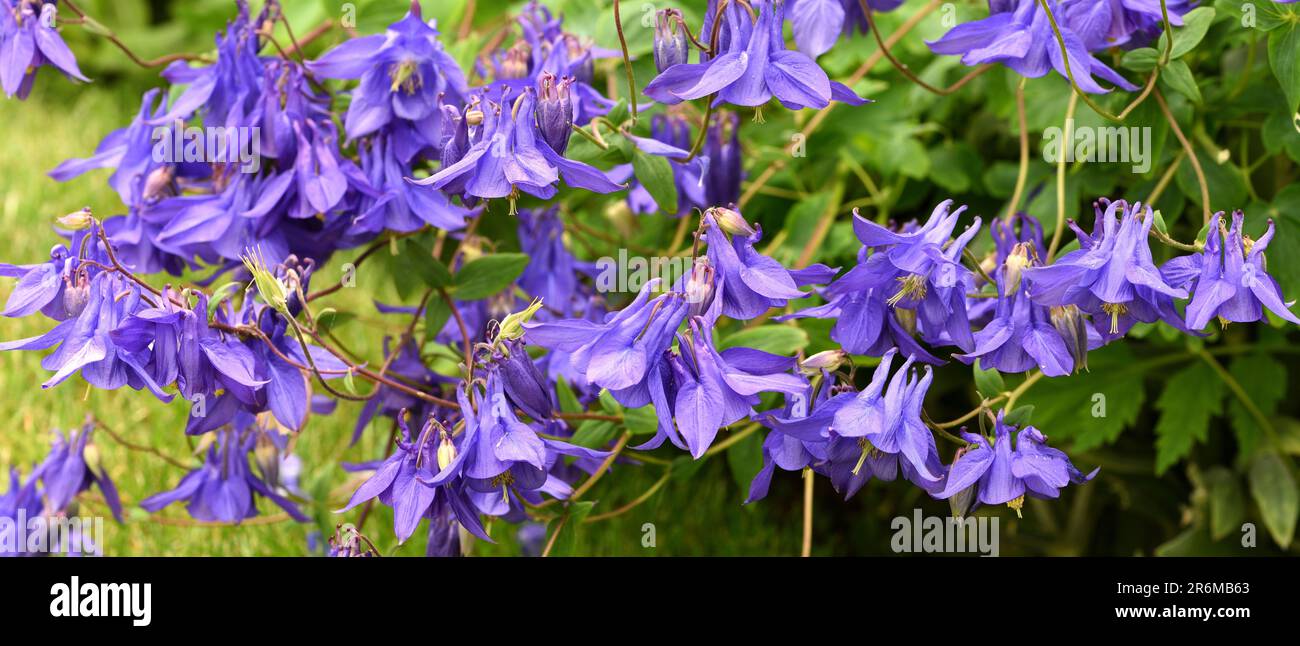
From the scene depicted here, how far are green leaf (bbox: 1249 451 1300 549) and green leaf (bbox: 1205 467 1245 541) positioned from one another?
0.03 metres

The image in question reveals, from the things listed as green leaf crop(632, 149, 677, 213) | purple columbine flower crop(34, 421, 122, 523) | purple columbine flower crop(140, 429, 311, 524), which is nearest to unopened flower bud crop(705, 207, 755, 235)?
green leaf crop(632, 149, 677, 213)

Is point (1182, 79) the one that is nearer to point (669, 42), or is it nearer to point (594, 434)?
point (669, 42)

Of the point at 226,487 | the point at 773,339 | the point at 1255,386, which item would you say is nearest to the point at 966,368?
the point at 1255,386

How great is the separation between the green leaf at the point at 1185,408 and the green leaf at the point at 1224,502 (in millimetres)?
149

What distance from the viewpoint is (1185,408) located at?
1715 millimetres

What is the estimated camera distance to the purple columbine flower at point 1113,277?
42.3 inches

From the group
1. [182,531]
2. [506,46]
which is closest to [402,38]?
[506,46]

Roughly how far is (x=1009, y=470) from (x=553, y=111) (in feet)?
1.78

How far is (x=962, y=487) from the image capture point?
3.61 ft

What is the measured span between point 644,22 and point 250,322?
0.67 m

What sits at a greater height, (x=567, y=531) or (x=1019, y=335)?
(x=1019, y=335)

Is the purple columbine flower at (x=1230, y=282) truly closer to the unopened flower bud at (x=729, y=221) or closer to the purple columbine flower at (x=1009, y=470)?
the purple columbine flower at (x=1009, y=470)

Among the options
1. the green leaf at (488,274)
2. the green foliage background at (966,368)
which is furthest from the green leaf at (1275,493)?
the green leaf at (488,274)

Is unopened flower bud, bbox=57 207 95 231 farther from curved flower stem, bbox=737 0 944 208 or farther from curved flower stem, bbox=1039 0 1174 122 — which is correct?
curved flower stem, bbox=1039 0 1174 122
